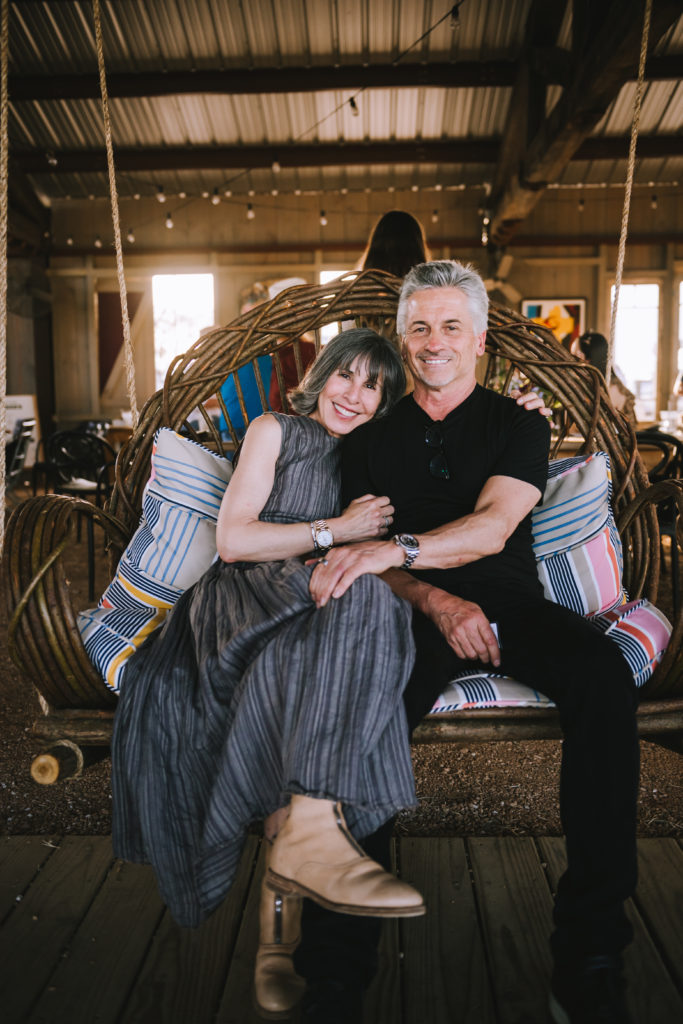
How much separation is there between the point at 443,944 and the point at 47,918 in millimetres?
735

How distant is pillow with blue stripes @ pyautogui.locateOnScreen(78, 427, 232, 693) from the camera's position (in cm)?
177

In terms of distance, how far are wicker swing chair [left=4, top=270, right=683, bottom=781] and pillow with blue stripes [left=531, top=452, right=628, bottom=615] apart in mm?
126

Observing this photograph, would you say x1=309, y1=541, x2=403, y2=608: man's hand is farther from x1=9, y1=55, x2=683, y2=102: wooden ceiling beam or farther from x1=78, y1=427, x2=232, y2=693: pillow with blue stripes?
x1=9, y1=55, x2=683, y2=102: wooden ceiling beam

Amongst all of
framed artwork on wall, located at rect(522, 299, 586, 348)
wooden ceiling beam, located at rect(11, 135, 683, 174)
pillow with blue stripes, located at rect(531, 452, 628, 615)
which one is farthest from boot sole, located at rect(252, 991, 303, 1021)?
framed artwork on wall, located at rect(522, 299, 586, 348)

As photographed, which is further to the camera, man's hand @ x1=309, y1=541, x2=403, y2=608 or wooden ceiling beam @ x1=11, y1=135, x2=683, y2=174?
wooden ceiling beam @ x1=11, y1=135, x2=683, y2=174

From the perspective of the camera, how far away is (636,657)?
1.42m

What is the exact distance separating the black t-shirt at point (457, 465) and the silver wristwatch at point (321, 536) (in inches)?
7.1

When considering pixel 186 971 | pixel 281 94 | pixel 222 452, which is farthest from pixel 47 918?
pixel 281 94

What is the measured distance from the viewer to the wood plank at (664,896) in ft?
4.26

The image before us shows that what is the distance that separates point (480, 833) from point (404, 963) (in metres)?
0.54

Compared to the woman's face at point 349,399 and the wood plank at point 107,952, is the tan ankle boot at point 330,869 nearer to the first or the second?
the wood plank at point 107,952

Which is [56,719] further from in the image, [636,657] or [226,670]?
[636,657]

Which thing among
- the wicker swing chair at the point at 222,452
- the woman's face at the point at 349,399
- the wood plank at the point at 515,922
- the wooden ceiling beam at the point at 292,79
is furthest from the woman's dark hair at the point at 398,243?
the wooden ceiling beam at the point at 292,79

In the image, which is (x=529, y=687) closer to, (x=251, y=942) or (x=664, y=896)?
(x=664, y=896)
